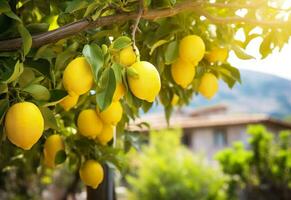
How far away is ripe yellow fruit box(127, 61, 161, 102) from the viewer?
84 cm

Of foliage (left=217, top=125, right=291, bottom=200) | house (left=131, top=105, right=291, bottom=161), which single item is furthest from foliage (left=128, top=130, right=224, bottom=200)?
house (left=131, top=105, right=291, bottom=161)

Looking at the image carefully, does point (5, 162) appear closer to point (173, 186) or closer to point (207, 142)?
point (173, 186)

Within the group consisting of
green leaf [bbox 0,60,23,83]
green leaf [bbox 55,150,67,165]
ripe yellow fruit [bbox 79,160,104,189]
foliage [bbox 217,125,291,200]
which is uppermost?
green leaf [bbox 0,60,23,83]

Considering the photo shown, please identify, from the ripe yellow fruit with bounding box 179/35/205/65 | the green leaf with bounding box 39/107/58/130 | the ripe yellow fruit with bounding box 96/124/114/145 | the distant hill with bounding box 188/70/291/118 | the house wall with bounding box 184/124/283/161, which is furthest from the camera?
the distant hill with bounding box 188/70/291/118

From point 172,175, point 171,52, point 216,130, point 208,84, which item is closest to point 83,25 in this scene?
point 171,52

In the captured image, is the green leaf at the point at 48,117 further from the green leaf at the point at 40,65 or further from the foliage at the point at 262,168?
the foliage at the point at 262,168

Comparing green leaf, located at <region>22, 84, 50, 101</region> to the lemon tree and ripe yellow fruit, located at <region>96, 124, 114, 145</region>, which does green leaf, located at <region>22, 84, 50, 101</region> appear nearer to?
the lemon tree

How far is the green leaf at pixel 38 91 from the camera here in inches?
33.3

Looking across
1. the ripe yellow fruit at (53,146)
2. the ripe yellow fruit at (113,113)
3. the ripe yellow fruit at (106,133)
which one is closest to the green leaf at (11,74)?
the ripe yellow fruit at (113,113)

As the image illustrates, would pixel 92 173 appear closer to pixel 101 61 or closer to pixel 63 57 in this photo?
pixel 63 57

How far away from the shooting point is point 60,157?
128cm

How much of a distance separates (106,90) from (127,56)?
0.09 metres

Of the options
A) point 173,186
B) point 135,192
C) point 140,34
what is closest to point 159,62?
point 140,34

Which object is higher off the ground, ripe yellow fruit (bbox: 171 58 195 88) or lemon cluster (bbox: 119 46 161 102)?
lemon cluster (bbox: 119 46 161 102)
